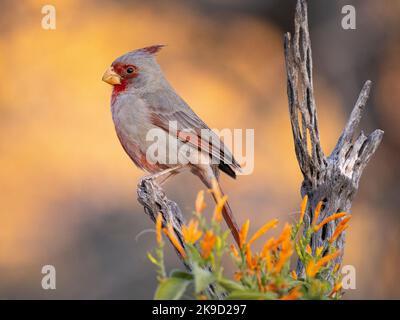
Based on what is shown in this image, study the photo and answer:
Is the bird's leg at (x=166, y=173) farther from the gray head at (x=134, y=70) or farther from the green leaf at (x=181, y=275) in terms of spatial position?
the green leaf at (x=181, y=275)

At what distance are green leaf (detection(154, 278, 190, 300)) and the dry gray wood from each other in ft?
3.38

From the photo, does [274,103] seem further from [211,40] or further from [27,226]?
[27,226]

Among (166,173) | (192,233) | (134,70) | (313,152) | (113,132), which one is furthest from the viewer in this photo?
(113,132)

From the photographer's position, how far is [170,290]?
1.68 metres

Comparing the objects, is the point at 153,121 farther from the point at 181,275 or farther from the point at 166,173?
the point at 181,275

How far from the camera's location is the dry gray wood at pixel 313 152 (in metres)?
2.67

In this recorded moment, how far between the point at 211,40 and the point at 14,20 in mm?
1568

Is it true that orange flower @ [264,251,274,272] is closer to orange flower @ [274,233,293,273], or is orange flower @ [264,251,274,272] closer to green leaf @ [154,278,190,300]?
orange flower @ [274,233,293,273]

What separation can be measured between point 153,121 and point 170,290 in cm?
210

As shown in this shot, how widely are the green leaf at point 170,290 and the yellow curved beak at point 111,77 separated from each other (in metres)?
2.23

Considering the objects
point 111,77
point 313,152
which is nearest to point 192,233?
point 313,152

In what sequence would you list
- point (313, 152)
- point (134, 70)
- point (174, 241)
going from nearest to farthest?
point (174, 241), point (313, 152), point (134, 70)

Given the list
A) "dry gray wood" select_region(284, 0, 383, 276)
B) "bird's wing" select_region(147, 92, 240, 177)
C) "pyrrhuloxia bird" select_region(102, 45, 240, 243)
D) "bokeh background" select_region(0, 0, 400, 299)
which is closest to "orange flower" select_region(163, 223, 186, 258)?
"dry gray wood" select_region(284, 0, 383, 276)
